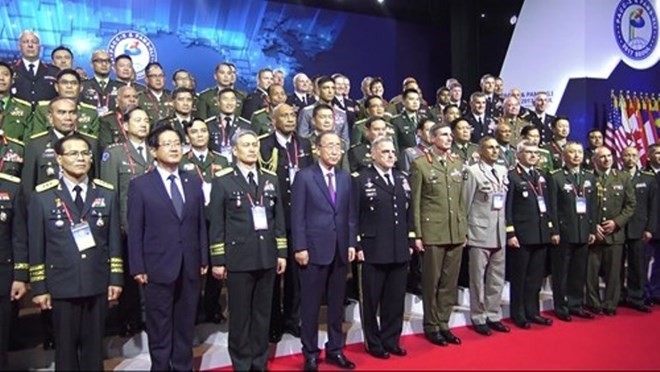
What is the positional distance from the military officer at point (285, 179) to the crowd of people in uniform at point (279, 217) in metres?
0.02

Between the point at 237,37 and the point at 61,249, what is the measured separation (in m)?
6.14

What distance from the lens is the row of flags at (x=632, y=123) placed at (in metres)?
9.38

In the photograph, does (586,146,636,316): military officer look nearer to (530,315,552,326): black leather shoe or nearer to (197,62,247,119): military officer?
(530,315,552,326): black leather shoe

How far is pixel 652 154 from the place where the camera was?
6.80 m

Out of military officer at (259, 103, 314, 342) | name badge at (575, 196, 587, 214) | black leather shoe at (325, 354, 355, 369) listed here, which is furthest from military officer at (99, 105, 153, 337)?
name badge at (575, 196, 587, 214)

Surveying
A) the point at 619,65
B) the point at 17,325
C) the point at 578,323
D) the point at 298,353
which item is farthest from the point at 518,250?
the point at 619,65

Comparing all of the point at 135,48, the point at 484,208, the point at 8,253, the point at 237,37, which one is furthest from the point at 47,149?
the point at 237,37

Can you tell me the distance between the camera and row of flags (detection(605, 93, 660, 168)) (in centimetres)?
938

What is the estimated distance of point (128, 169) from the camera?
4375mm

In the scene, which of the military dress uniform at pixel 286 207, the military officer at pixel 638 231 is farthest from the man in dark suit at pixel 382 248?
the military officer at pixel 638 231

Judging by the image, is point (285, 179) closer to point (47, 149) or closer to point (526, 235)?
point (47, 149)

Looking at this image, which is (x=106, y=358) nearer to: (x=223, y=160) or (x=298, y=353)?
(x=298, y=353)

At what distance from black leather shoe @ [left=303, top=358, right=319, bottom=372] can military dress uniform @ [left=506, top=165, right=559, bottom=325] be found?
6.78 ft

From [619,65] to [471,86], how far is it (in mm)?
2280
